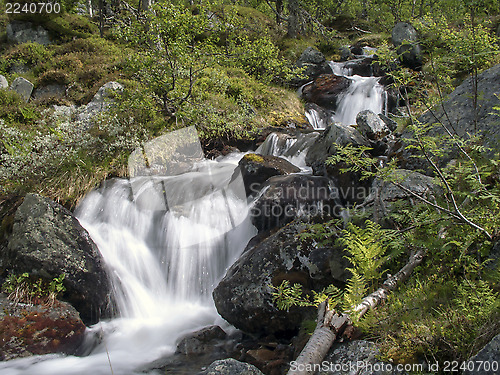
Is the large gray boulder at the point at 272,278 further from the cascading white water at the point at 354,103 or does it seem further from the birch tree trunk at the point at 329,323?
the cascading white water at the point at 354,103

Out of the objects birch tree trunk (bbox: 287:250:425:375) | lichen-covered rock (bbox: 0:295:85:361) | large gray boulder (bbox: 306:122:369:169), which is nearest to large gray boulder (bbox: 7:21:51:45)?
large gray boulder (bbox: 306:122:369:169)

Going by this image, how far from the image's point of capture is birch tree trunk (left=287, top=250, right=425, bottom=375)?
2447mm

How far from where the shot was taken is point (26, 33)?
55.3ft

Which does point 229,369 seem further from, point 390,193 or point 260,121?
point 260,121

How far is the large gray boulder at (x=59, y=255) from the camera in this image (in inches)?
214

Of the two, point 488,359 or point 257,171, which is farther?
point 257,171

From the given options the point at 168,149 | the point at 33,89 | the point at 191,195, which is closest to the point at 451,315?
the point at 191,195

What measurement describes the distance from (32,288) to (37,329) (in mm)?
725

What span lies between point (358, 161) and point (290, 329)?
9.20 feet

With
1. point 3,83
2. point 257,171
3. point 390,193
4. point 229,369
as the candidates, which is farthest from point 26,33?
point 229,369

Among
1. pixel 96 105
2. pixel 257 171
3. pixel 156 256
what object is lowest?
pixel 156 256

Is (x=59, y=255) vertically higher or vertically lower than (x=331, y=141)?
lower

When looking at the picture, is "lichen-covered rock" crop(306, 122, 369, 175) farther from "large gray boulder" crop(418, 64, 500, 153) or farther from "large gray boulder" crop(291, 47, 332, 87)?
"large gray boulder" crop(291, 47, 332, 87)

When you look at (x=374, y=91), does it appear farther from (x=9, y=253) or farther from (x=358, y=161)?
(x=9, y=253)
